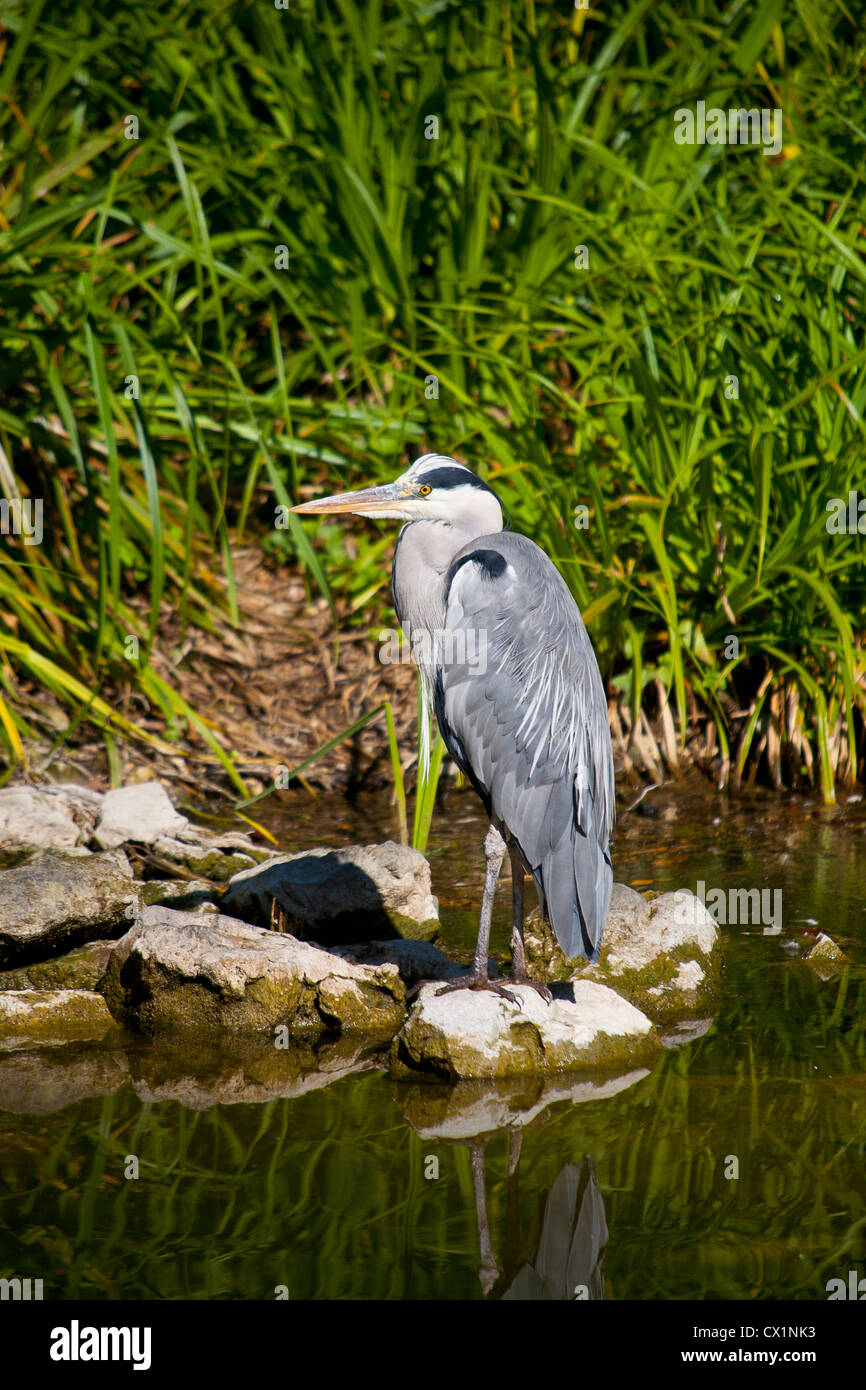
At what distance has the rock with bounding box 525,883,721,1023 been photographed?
4035 millimetres

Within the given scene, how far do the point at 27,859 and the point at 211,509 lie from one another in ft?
8.92

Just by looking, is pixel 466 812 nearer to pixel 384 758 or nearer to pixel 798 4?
pixel 384 758

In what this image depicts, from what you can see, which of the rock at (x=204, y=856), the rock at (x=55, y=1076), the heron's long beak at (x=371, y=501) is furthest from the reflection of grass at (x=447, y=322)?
the rock at (x=55, y=1076)

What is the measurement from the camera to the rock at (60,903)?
159 inches

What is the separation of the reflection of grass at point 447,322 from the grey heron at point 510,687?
1.30 metres

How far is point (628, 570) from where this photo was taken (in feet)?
18.9

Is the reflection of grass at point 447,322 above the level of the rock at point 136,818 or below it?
above

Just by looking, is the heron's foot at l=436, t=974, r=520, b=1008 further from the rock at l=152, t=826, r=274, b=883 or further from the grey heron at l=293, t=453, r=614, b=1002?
the rock at l=152, t=826, r=274, b=883

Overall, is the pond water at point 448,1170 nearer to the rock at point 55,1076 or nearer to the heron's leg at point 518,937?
the rock at point 55,1076

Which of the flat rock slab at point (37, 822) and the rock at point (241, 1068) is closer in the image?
the rock at point (241, 1068)

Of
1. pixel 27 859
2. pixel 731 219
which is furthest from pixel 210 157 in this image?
pixel 27 859

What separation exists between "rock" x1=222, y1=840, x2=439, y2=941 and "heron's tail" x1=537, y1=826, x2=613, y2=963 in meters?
0.67

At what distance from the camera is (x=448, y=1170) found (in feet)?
10.4

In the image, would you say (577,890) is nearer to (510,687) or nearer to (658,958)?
(658,958)
